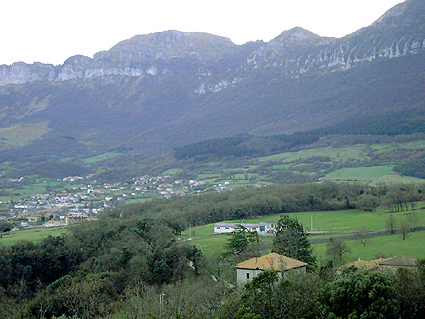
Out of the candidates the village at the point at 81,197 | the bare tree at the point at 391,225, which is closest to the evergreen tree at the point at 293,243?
the bare tree at the point at 391,225

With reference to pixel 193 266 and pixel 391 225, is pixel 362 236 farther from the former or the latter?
pixel 193 266

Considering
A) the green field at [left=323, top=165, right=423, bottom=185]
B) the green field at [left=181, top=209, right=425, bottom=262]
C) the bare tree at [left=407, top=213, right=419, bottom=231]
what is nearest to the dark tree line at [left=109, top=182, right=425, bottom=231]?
the green field at [left=181, top=209, right=425, bottom=262]

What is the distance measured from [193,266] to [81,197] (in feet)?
279

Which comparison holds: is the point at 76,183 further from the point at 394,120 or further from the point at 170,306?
the point at 170,306

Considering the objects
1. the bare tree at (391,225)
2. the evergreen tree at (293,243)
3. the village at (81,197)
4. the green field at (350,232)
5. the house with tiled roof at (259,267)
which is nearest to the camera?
the house with tiled roof at (259,267)

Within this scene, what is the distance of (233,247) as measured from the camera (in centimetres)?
4344

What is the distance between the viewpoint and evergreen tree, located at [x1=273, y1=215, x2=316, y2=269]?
3900cm

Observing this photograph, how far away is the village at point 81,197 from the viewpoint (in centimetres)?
8625

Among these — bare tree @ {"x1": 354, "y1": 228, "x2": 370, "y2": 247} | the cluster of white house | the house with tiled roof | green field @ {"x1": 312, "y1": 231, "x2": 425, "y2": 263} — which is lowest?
the cluster of white house

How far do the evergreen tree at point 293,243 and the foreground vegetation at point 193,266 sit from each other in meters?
0.39

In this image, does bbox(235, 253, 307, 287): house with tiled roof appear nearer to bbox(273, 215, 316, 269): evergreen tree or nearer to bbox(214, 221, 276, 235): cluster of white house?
bbox(273, 215, 316, 269): evergreen tree

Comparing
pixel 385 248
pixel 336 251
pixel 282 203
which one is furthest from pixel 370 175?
pixel 336 251

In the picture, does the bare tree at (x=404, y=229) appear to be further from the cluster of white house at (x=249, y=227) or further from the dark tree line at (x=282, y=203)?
the dark tree line at (x=282, y=203)

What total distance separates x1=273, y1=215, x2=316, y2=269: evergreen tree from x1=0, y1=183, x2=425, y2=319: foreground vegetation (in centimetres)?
39
